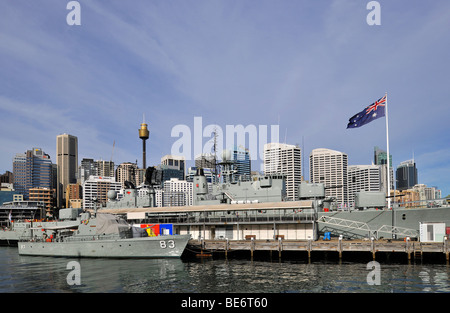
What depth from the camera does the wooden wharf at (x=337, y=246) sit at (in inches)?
1449

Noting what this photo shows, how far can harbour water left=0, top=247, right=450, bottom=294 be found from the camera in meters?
25.6

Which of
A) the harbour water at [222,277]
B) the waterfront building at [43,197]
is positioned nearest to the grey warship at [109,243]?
the harbour water at [222,277]

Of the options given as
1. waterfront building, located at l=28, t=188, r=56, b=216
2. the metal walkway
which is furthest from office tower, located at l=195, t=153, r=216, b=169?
waterfront building, located at l=28, t=188, r=56, b=216

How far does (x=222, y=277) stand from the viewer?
30188mm

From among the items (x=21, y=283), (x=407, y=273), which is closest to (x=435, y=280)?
(x=407, y=273)

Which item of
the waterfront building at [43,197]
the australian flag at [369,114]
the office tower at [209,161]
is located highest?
the australian flag at [369,114]

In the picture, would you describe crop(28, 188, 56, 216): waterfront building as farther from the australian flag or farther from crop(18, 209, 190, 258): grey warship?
the australian flag

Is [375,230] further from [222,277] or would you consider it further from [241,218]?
[222,277]

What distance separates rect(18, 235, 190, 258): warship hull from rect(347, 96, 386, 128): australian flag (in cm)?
2767

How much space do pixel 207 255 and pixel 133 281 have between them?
49.0ft

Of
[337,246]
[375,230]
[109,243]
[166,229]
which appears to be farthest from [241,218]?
[109,243]

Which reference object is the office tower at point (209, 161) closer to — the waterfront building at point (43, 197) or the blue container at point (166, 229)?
the blue container at point (166, 229)

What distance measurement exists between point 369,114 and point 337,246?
19118 mm

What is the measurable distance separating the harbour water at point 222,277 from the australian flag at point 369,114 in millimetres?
19441
